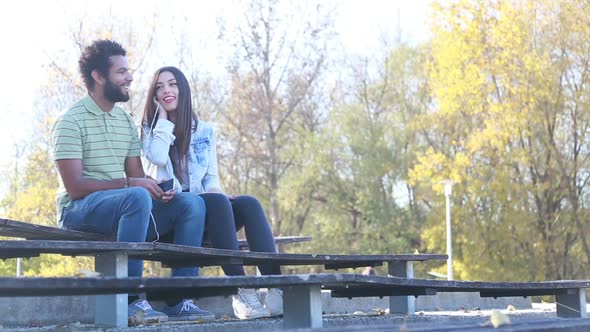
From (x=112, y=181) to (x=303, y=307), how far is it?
192 centimetres

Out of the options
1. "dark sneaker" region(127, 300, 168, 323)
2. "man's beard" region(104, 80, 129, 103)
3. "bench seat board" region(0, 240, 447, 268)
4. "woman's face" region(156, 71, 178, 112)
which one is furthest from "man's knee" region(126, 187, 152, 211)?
"woman's face" region(156, 71, 178, 112)

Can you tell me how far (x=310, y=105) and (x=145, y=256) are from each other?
29379 mm

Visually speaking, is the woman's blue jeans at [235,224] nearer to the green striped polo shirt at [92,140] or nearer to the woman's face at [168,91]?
the green striped polo shirt at [92,140]

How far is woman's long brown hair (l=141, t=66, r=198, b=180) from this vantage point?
582cm

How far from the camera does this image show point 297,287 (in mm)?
3695

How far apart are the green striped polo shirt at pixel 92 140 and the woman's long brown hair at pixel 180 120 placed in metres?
0.35

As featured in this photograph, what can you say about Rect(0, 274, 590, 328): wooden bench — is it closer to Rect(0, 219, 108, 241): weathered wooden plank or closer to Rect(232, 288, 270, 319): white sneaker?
Rect(232, 288, 270, 319): white sneaker

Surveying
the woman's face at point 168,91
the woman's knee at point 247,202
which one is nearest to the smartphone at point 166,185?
the woman's knee at point 247,202

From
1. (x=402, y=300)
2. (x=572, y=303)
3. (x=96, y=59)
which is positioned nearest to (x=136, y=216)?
(x=96, y=59)

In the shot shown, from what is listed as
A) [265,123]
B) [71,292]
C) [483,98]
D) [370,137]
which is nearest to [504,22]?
[483,98]

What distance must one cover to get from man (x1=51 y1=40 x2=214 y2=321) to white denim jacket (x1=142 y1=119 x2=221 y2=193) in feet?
0.35

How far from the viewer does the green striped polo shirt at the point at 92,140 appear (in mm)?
5195

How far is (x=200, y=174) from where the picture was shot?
5.91 meters

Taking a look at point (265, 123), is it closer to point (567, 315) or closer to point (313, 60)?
point (313, 60)
